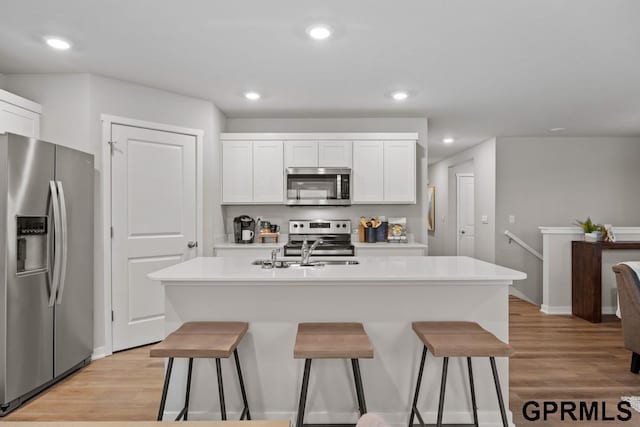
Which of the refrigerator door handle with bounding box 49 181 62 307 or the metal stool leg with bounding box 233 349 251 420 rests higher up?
the refrigerator door handle with bounding box 49 181 62 307

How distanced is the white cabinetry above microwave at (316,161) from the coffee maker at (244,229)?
0.21m

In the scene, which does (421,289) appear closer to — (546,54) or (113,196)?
(546,54)

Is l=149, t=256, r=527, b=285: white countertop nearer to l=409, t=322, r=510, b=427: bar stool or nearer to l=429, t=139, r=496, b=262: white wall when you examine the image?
l=409, t=322, r=510, b=427: bar stool

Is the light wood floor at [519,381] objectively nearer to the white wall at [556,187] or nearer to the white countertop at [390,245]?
the white countertop at [390,245]

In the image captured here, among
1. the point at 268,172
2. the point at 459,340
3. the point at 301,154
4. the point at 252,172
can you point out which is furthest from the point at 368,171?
the point at 459,340

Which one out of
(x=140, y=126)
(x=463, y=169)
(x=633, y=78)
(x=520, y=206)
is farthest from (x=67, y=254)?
(x=463, y=169)

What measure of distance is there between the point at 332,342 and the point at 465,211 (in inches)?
254

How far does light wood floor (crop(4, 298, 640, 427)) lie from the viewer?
2.56 metres

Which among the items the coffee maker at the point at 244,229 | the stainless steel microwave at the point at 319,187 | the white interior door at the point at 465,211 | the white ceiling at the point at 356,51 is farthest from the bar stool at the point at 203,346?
the white interior door at the point at 465,211

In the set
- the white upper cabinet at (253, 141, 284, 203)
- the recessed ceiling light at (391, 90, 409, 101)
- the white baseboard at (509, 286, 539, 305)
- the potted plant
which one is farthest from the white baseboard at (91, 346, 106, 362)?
the white baseboard at (509, 286, 539, 305)

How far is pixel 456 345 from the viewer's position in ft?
6.22

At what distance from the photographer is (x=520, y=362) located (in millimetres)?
3385

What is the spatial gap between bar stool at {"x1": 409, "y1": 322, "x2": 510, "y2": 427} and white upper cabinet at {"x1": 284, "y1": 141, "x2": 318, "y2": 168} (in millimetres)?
2796

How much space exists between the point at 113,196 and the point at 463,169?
6.15 metres
